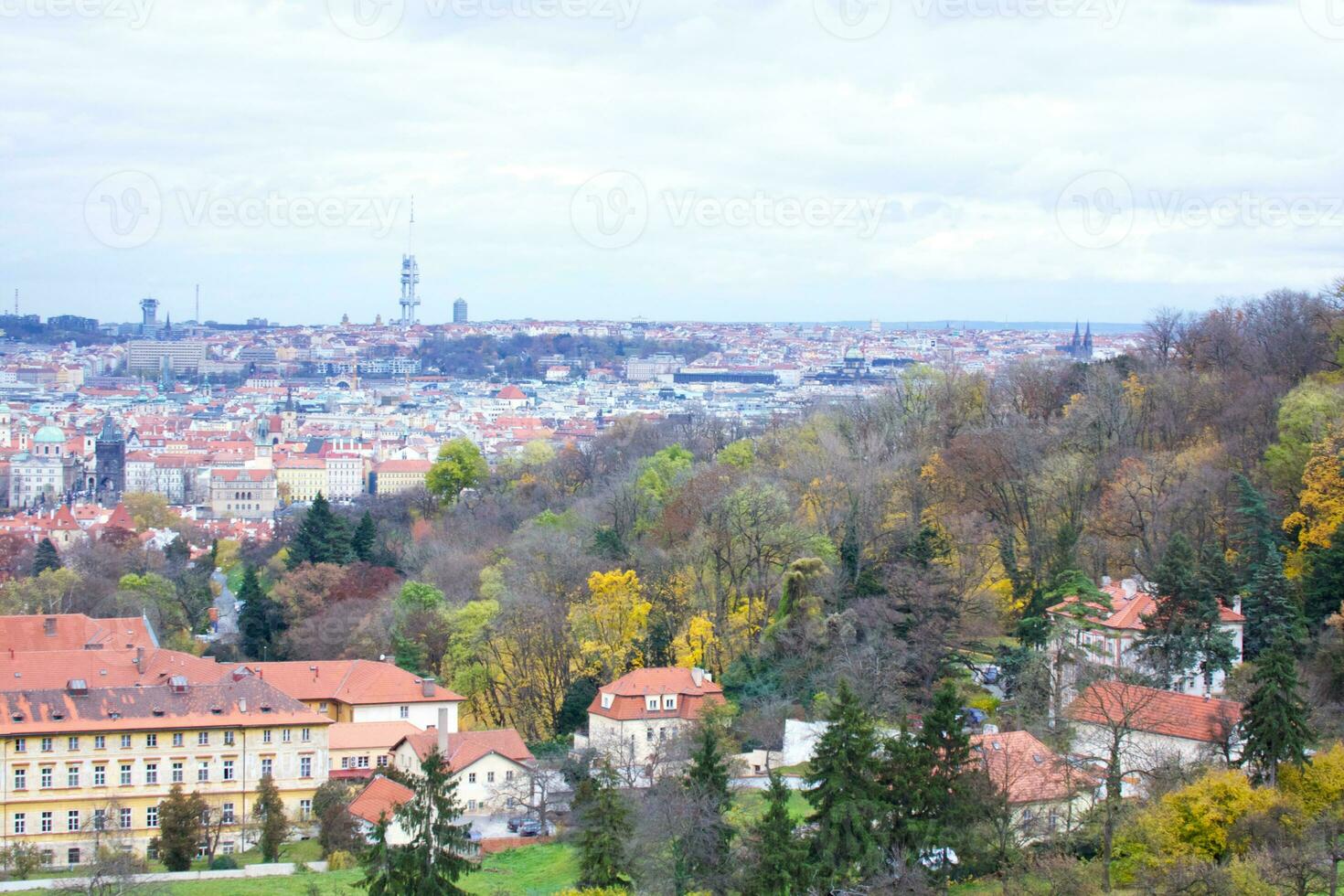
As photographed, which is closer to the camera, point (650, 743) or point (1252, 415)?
point (650, 743)

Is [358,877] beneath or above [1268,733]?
beneath

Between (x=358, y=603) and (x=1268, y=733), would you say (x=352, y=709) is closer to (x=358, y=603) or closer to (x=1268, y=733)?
(x=358, y=603)

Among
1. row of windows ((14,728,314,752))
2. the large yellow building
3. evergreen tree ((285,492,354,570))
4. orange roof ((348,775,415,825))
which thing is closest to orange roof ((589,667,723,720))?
orange roof ((348,775,415,825))

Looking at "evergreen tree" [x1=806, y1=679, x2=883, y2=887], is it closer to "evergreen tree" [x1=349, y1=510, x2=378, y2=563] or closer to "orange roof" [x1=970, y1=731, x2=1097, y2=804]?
"orange roof" [x1=970, y1=731, x2=1097, y2=804]

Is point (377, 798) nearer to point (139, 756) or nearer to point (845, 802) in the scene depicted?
point (139, 756)

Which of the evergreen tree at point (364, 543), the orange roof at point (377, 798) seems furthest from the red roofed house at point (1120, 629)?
the evergreen tree at point (364, 543)

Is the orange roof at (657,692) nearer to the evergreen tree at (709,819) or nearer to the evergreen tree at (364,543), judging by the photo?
the evergreen tree at (709,819)

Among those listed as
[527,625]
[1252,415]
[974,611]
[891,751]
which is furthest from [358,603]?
[891,751]

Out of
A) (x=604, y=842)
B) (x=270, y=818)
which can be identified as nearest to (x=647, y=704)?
(x=270, y=818)
